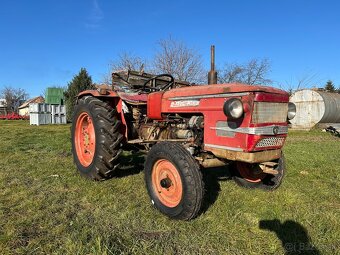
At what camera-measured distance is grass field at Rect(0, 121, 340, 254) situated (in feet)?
9.56

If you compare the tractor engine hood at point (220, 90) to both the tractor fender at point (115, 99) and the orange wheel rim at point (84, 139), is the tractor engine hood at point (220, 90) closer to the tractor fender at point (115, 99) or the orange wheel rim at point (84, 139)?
the tractor fender at point (115, 99)

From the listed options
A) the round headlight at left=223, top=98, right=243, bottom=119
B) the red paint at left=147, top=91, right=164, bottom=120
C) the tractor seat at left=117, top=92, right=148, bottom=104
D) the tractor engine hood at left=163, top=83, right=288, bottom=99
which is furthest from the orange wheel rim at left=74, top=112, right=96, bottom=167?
the round headlight at left=223, top=98, right=243, bottom=119

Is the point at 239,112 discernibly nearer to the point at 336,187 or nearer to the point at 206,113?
the point at 206,113

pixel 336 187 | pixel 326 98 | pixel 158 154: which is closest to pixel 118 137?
pixel 158 154

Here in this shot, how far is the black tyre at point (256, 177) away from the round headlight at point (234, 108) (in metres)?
1.32

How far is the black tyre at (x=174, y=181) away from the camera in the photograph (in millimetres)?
3449

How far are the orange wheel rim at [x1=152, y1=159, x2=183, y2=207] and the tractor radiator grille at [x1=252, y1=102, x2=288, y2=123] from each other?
42.9 inches

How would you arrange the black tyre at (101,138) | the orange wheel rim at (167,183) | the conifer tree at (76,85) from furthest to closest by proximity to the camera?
the conifer tree at (76,85) → the black tyre at (101,138) → the orange wheel rim at (167,183)

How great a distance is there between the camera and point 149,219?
11.7 feet

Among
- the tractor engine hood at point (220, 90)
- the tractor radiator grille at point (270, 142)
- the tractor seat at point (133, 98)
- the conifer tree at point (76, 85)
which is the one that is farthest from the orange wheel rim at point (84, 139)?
the conifer tree at point (76, 85)

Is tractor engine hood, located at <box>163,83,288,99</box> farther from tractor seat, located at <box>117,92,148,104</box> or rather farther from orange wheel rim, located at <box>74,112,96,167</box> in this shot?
orange wheel rim, located at <box>74,112,96,167</box>

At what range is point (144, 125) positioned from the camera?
507 centimetres

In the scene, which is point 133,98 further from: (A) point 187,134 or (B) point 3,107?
(B) point 3,107

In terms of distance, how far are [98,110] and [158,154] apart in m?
1.55
